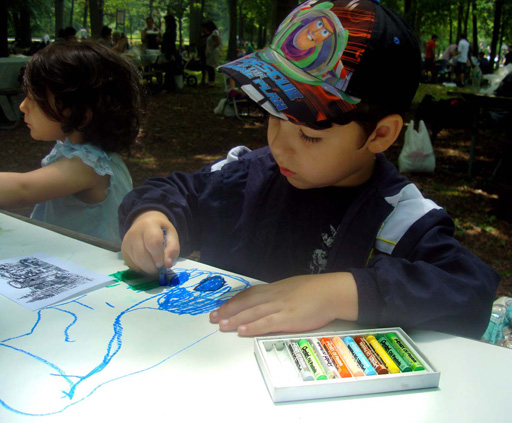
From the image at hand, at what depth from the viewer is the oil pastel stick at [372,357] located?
735 millimetres

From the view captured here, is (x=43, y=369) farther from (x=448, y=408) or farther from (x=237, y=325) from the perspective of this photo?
(x=448, y=408)

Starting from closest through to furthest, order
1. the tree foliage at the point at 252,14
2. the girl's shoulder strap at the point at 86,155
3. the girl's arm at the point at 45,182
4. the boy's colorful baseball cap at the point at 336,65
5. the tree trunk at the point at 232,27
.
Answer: the boy's colorful baseball cap at the point at 336,65
the girl's arm at the point at 45,182
the girl's shoulder strap at the point at 86,155
the tree foliage at the point at 252,14
the tree trunk at the point at 232,27

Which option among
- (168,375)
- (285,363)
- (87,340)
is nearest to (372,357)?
(285,363)

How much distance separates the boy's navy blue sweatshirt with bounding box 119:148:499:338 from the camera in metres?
0.88

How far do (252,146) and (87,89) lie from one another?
4.30 m

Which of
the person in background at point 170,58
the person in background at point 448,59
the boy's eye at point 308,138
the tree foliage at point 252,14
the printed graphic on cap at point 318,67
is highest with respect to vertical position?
the tree foliage at point 252,14

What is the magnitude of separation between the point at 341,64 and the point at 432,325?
0.54 metres

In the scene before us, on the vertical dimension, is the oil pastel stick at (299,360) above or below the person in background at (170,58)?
below

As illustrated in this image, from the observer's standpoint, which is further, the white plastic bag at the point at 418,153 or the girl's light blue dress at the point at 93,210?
the white plastic bag at the point at 418,153

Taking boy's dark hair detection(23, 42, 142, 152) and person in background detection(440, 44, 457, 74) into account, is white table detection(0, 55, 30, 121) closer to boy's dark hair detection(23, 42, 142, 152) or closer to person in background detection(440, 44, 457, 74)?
boy's dark hair detection(23, 42, 142, 152)

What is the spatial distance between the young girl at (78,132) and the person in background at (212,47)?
11.1 m

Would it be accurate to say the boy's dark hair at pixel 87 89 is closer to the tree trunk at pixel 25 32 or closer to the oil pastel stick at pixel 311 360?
the oil pastel stick at pixel 311 360

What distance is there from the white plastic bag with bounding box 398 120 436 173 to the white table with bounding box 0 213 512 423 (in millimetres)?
4315

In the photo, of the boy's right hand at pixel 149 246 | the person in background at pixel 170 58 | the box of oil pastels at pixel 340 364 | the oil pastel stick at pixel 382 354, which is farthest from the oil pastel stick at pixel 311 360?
the person in background at pixel 170 58
